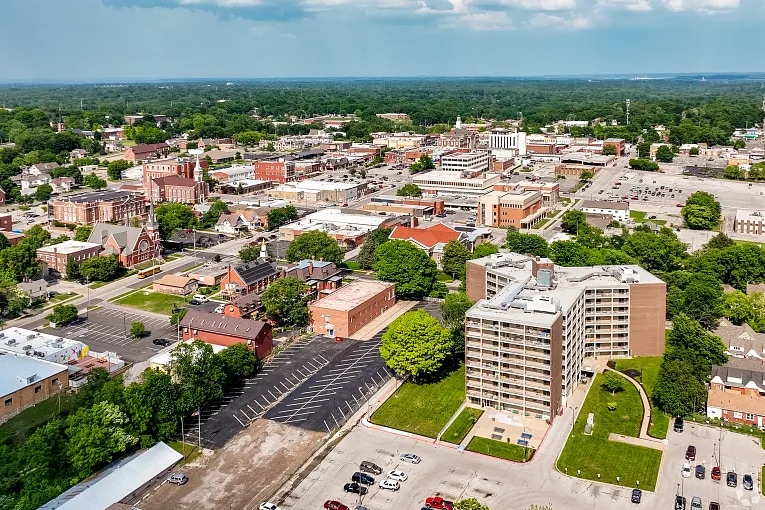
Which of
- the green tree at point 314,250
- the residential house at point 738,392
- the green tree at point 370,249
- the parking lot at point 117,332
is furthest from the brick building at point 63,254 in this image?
the residential house at point 738,392

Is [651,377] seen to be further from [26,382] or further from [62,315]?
[62,315]

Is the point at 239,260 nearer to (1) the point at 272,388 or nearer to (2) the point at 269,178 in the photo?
(1) the point at 272,388

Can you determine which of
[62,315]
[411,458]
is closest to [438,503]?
[411,458]

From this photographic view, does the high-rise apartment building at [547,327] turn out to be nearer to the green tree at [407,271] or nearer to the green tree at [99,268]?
the green tree at [407,271]

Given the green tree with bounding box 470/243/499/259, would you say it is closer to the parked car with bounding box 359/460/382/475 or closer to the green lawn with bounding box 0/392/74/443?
the parked car with bounding box 359/460/382/475

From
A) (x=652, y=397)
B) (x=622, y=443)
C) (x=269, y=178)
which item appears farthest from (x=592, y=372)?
(x=269, y=178)
